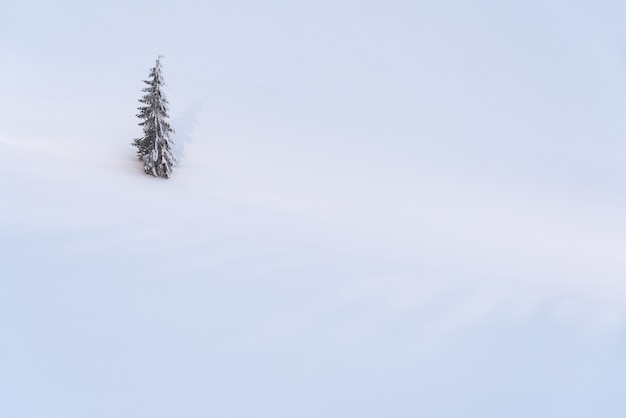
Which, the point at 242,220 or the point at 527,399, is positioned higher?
the point at 242,220

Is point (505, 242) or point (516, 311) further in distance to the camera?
point (505, 242)

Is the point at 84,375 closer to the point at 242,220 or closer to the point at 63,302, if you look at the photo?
the point at 63,302

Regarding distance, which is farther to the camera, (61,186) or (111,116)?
(111,116)

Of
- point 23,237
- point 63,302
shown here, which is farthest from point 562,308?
point 23,237

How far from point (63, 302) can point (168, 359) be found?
5.13 ft

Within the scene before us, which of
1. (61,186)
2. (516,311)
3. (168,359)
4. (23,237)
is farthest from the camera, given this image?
(61,186)

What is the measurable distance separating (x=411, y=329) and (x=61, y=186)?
8205 mm

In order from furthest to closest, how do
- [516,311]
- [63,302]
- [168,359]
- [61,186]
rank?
[61,186] → [516,311] → [63,302] → [168,359]

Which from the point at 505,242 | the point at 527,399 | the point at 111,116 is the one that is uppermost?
the point at 111,116

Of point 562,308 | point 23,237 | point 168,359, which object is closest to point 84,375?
point 168,359

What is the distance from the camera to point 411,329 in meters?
5.11

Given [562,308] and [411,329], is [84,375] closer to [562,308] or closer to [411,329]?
[411,329]

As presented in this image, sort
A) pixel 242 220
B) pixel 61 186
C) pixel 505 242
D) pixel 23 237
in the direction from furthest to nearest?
pixel 505 242 < pixel 242 220 < pixel 61 186 < pixel 23 237

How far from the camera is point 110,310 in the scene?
4.21 m
